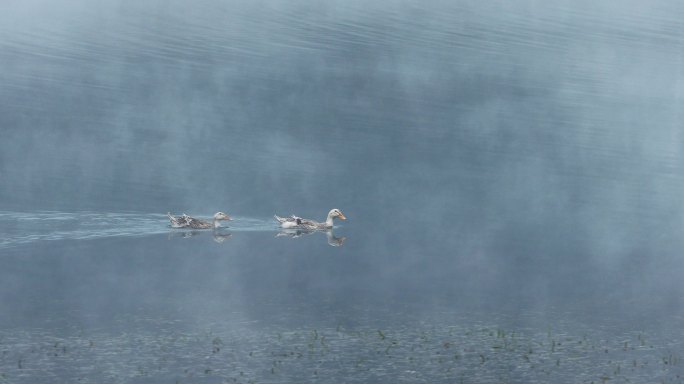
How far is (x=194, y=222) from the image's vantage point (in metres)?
52.7

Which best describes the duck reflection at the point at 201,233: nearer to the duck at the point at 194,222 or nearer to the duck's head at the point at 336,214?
the duck at the point at 194,222

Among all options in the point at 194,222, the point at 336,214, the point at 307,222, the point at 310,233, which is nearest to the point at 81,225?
the point at 194,222

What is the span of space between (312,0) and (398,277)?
4715cm

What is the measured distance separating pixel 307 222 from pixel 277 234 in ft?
4.72

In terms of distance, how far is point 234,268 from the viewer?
4756 centimetres

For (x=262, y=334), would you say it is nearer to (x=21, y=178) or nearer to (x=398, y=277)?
(x=398, y=277)

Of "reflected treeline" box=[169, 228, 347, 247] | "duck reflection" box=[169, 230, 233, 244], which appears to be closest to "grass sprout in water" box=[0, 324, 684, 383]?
"reflected treeline" box=[169, 228, 347, 247]

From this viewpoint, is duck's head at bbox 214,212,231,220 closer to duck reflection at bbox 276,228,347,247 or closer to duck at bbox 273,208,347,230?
duck at bbox 273,208,347,230

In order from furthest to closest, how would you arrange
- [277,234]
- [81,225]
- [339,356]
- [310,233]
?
[310,233] → [277,234] → [81,225] → [339,356]

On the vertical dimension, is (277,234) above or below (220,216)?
below

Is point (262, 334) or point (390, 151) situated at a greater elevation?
point (390, 151)

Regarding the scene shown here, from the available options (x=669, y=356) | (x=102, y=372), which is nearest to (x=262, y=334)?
(x=102, y=372)

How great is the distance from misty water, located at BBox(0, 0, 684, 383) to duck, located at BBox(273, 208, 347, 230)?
0.42 m

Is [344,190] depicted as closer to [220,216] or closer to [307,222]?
[307,222]
